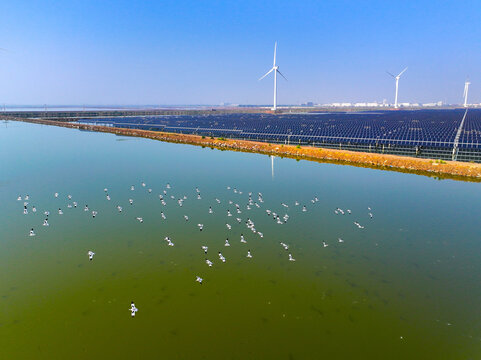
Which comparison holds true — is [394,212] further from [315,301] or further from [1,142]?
[1,142]

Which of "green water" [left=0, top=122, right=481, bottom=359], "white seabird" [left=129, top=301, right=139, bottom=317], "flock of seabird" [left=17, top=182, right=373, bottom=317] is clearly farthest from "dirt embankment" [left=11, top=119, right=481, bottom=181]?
"white seabird" [left=129, top=301, right=139, bottom=317]

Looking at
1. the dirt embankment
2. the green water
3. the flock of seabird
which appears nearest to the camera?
the green water

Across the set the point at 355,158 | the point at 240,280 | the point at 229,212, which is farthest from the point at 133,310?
the point at 355,158

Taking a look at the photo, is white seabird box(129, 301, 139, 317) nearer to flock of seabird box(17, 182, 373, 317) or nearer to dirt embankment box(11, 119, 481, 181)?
flock of seabird box(17, 182, 373, 317)

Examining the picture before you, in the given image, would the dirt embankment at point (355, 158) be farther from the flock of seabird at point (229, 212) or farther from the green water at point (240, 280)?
the flock of seabird at point (229, 212)


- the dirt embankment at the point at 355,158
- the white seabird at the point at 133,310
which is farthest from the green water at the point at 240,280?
the dirt embankment at the point at 355,158

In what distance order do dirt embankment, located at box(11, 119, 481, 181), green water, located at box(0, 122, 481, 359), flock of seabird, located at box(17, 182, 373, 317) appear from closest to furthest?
1. green water, located at box(0, 122, 481, 359)
2. flock of seabird, located at box(17, 182, 373, 317)
3. dirt embankment, located at box(11, 119, 481, 181)

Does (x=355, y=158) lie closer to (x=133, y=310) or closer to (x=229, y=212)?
(x=229, y=212)

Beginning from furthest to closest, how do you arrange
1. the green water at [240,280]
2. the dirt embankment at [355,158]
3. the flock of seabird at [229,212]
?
the dirt embankment at [355,158]
the flock of seabird at [229,212]
the green water at [240,280]
